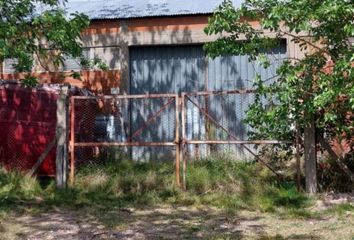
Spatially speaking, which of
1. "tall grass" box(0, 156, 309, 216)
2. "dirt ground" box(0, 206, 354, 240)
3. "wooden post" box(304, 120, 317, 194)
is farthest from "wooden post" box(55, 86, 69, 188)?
"wooden post" box(304, 120, 317, 194)

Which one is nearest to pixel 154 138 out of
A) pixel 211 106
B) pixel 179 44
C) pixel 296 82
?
pixel 211 106

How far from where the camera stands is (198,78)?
13.8 m

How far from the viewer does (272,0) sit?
817 cm

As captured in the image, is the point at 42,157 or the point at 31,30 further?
the point at 42,157

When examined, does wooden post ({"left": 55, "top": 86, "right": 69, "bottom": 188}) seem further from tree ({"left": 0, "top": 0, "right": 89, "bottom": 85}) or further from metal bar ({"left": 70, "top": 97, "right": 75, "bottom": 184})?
tree ({"left": 0, "top": 0, "right": 89, "bottom": 85})

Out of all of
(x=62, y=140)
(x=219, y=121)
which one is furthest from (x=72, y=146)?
(x=219, y=121)

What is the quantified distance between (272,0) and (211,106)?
5759 mm

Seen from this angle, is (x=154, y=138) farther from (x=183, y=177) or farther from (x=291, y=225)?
(x=291, y=225)

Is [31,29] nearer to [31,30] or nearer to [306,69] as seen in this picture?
[31,30]

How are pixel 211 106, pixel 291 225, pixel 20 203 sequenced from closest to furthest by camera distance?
pixel 291 225, pixel 20 203, pixel 211 106

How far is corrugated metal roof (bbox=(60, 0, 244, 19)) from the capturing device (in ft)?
45.5

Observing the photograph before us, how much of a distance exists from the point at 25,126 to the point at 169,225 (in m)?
4.73

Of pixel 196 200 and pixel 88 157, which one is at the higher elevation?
pixel 88 157

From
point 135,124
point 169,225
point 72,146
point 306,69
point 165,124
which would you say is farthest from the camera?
point 135,124
